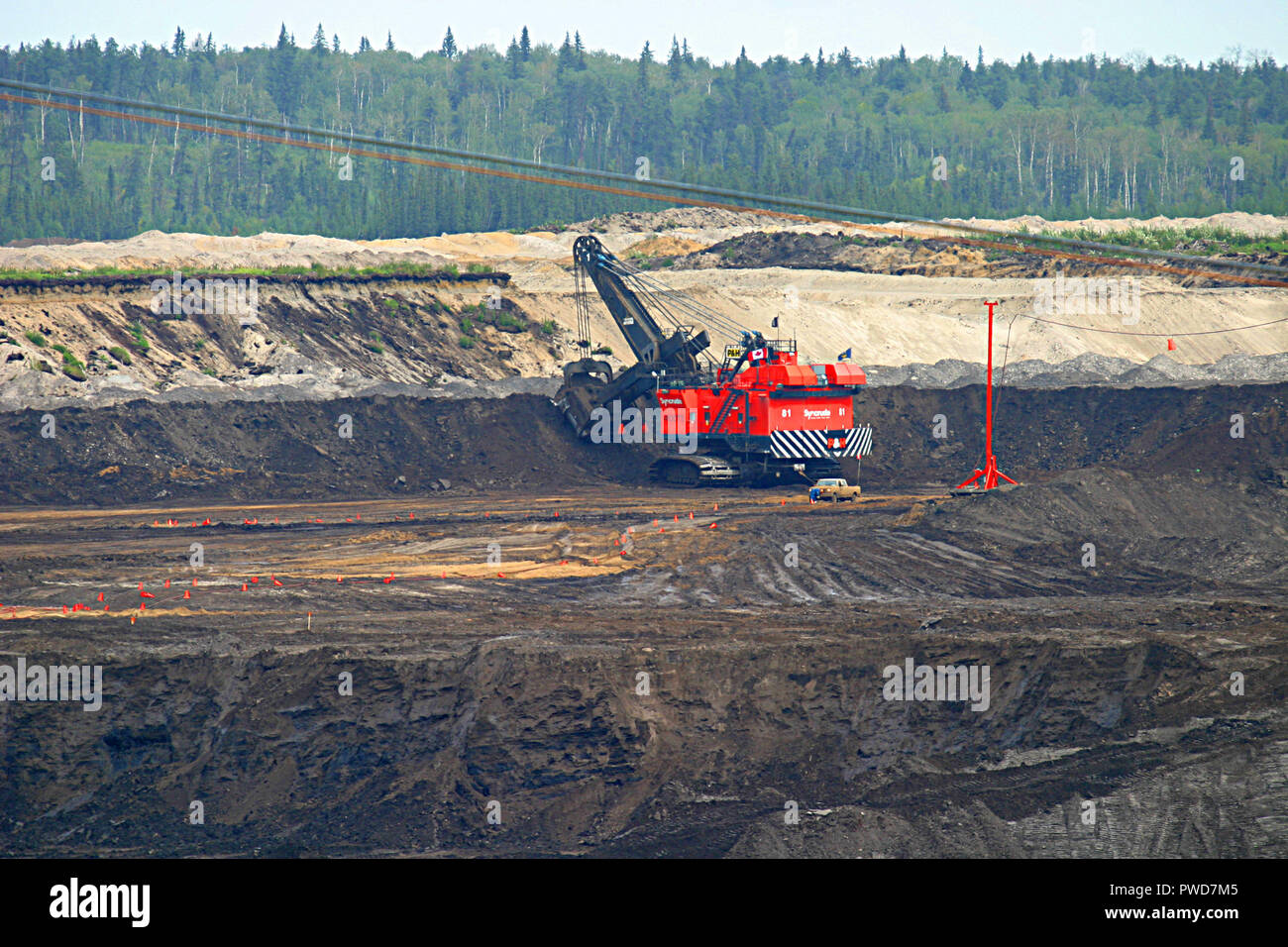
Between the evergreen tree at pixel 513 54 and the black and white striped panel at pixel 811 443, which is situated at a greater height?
the evergreen tree at pixel 513 54

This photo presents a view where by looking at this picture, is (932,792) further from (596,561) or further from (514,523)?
(514,523)

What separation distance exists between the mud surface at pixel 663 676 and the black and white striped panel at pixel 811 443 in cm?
311

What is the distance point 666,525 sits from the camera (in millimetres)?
22516

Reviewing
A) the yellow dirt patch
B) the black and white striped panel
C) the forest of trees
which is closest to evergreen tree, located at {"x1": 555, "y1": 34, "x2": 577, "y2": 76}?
the forest of trees
